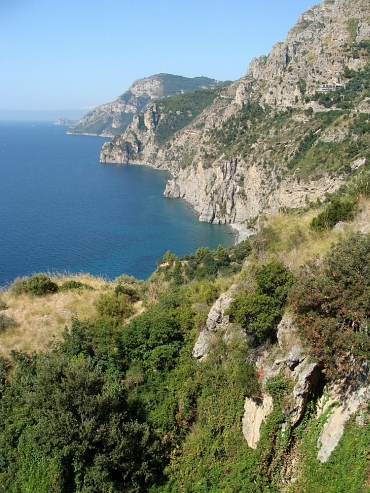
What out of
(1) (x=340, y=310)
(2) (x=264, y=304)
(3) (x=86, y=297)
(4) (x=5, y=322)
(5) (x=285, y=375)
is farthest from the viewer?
(3) (x=86, y=297)

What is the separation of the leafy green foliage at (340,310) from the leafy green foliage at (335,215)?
10.1ft

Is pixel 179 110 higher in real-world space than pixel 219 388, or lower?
higher

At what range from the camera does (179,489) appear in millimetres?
8930

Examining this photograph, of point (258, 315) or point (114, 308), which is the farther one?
point (114, 308)

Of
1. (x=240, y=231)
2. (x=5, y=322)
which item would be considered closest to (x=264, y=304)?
(x=5, y=322)

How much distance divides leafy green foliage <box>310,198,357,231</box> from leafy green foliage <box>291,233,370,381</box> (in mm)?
3085

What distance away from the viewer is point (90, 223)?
254 feet

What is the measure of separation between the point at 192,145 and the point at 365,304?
13461 centimetres

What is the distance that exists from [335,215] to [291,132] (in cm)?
7576

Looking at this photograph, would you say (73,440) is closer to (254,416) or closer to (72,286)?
(254,416)

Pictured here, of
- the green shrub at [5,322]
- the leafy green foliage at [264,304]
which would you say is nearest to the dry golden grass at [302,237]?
the leafy green foliage at [264,304]

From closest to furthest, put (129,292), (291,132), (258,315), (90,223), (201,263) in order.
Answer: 1. (258,315)
2. (129,292)
3. (201,263)
4. (90,223)
5. (291,132)

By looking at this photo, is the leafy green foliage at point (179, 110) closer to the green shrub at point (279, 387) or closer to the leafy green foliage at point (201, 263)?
the leafy green foliage at point (201, 263)

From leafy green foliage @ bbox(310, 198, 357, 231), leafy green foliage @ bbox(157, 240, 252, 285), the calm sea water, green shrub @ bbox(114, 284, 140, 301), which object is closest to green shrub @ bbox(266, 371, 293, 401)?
leafy green foliage @ bbox(310, 198, 357, 231)
